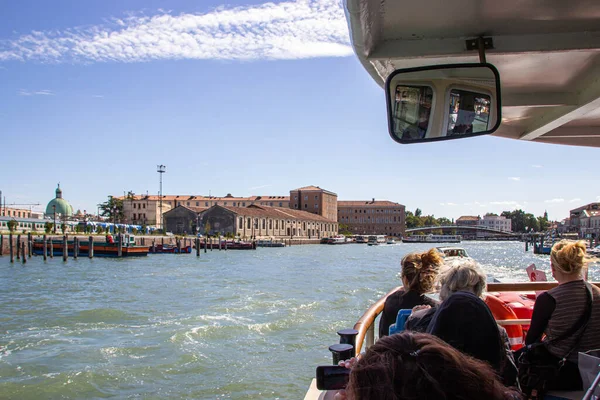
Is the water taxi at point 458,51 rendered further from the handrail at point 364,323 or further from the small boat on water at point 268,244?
the small boat on water at point 268,244

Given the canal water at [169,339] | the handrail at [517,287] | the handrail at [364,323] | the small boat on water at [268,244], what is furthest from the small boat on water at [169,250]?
the handrail at [364,323]

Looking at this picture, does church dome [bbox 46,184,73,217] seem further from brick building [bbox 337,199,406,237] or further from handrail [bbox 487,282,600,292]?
handrail [bbox 487,282,600,292]

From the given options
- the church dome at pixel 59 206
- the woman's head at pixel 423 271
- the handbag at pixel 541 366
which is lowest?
the handbag at pixel 541 366

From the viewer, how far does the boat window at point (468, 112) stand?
7.68 ft

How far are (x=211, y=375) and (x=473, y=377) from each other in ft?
29.2

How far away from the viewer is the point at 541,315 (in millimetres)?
3051

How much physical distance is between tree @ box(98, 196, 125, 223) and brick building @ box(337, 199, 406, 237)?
197ft

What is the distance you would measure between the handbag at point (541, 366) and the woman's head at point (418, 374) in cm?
227

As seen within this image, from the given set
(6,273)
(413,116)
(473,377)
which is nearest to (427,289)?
(413,116)

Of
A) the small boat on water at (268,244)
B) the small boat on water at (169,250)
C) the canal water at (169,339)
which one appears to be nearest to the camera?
the canal water at (169,339)

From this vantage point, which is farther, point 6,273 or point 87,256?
point 87,256

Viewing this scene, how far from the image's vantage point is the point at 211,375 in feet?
30.5

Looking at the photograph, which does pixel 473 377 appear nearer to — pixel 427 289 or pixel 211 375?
pixel 427 289

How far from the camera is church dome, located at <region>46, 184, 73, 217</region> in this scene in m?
104
